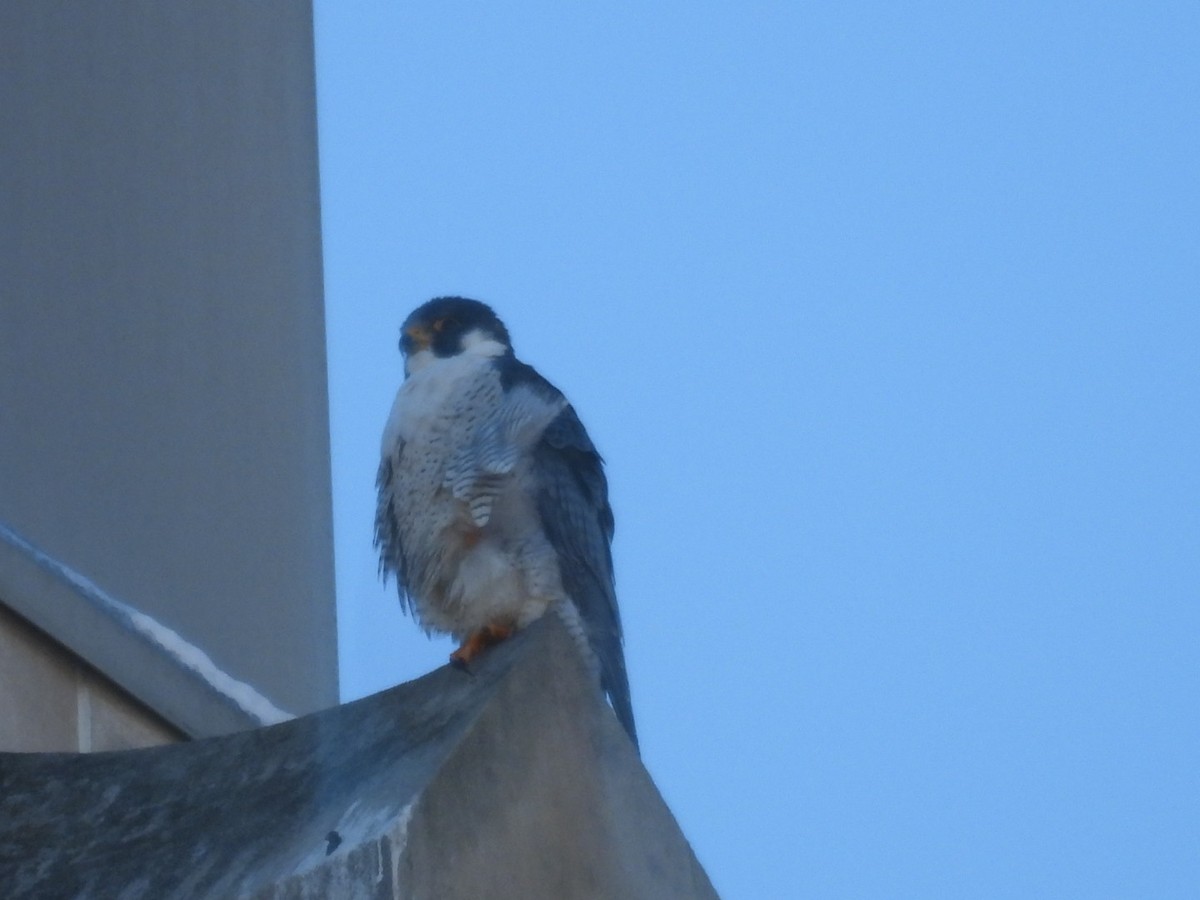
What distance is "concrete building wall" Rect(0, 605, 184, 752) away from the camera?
2941 mm

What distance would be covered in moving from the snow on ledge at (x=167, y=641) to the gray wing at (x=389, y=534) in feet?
1.62

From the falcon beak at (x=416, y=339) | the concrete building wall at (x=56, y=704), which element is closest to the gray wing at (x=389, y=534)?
the falcon beak at (x=416, y=339)

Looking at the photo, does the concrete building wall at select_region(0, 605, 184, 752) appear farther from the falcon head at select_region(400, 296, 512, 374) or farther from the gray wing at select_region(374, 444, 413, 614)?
the falcon head at select_region(400, 296, 512, 374)

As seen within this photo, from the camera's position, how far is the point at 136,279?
4.07m

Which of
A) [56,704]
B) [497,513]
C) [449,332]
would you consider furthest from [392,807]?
[449,332]

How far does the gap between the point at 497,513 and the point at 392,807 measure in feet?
5.03

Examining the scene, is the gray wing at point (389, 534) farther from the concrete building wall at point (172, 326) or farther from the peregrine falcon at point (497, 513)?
the concrete building wall at point (172, 326)

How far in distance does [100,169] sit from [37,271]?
1.45ft

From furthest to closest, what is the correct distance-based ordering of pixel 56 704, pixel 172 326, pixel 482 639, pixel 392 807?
pixel 172 326
pixel 482 639
pixel 56 704
pixel 392 807

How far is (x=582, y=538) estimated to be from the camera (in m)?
3.63

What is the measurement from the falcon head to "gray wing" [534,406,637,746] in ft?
1.34

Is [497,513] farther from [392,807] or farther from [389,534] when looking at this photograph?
[392,807]

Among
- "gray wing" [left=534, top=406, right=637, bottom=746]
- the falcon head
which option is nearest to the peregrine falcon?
"gray wing" [left=534, top=406, right=637, bottom=746]

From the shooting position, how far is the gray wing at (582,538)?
3605 millimetres
